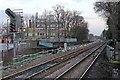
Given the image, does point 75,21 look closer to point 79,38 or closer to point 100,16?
point 79,38

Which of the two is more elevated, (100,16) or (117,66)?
(100,16)

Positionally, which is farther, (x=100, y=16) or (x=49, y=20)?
(x=49, y=20)

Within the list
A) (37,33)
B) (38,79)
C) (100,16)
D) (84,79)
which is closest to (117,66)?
(84,79)

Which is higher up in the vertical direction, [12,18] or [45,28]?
[45,28]

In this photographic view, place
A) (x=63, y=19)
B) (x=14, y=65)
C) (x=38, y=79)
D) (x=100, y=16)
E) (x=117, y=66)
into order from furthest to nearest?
1. (x=63, y=19)
2. (x=100, y=16)
3. (x=14, y=65)
4. (x=117, y=66)
5. (x=38, y=79)

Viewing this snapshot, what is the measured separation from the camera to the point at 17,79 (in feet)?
50.9

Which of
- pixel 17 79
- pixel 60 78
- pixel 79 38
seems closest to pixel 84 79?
pixel 60 78

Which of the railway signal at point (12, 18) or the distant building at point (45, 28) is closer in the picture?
the railway signal at point (12, 18)

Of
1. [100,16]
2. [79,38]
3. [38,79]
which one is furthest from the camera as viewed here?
[79,38]

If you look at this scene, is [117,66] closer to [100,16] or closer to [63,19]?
[100,16]

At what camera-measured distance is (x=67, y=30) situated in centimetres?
9075

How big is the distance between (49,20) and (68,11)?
270 inches

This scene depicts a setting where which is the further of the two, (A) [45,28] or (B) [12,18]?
(A) [45,28]

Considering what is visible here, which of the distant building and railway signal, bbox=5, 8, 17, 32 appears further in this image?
the distant building
